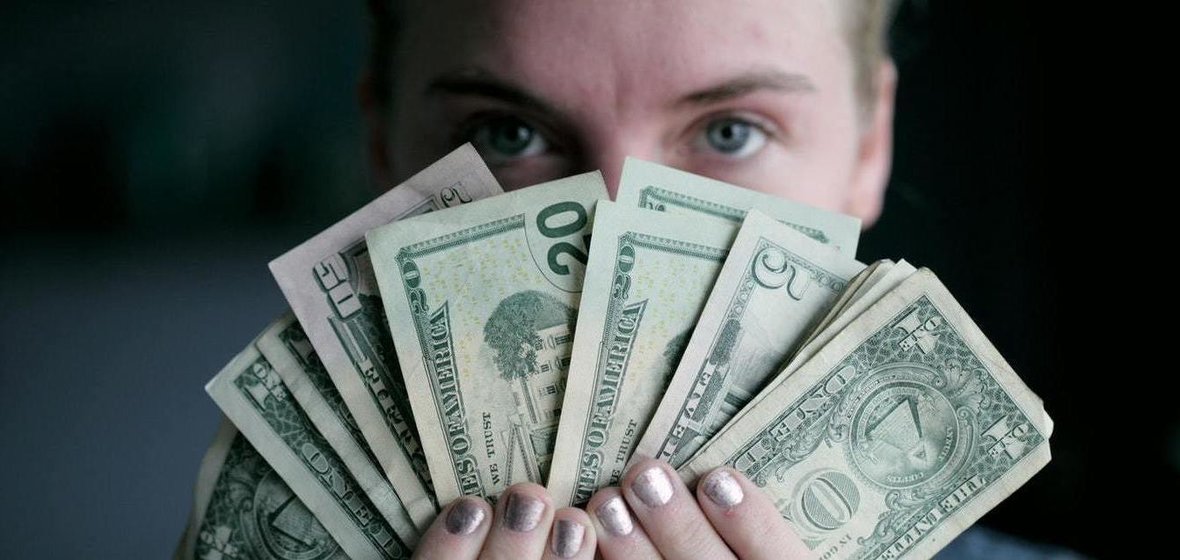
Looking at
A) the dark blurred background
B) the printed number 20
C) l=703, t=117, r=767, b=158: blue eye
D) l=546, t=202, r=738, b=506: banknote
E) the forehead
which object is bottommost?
l=546, t=202, r=738, b=506: banknote

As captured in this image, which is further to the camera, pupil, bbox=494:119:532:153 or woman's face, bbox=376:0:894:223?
pupil, bbox=494:119:532:153

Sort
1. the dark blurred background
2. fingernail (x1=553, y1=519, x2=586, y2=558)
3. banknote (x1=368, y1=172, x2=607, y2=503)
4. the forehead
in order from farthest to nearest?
the dark blurred background < the forehead < banknote (x1=368, y1=172, x2=607, y2=503) < fingernail (x1=553, y1=519, x2=586, y2=558)

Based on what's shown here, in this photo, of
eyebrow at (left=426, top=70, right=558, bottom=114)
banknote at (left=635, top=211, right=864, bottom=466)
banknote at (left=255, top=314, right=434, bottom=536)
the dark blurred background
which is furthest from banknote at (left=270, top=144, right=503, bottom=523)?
the dark blurred background

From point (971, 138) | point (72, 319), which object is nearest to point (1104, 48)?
point (971, 138)

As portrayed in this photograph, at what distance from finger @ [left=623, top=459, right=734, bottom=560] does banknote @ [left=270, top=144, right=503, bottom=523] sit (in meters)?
0.21

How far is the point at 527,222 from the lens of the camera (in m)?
0.92

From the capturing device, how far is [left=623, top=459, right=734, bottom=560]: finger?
2.55 feet

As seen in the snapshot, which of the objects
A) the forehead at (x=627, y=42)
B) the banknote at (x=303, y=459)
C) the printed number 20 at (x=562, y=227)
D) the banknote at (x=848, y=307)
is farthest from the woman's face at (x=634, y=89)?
the banknote at (x=303, y=459)

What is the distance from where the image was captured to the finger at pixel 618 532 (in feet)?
2.56

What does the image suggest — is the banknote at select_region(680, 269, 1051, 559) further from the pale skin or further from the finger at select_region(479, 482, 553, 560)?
the finger at select_region(479, 482, 553, 560)

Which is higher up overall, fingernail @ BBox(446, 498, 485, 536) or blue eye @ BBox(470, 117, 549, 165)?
blue eye @ BBox(470, 117, 549, 165)

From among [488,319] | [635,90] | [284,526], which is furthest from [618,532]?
[635,90]

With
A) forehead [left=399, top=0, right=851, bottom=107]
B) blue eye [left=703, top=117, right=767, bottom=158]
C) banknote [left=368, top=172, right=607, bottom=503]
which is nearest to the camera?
banknote [left=368, top=172, right=607, bottom=503]

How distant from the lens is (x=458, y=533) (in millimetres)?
789
